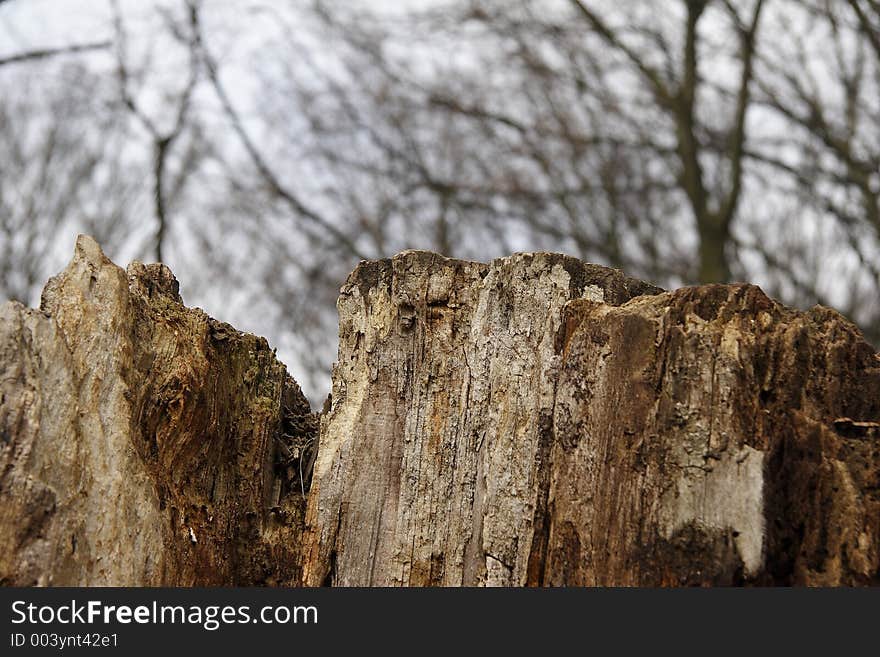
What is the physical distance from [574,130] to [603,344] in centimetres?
989

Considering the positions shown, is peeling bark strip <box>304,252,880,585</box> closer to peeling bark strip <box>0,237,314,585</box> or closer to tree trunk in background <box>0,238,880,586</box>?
tree trunk in background <box>0,238,880,586</box>

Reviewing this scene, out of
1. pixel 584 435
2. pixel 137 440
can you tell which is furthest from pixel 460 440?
pixel 137 440

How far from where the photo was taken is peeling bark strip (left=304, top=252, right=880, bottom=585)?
9.48 feet

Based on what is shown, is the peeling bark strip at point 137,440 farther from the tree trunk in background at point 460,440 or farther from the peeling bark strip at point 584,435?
the peeling bark strip at point 584,435

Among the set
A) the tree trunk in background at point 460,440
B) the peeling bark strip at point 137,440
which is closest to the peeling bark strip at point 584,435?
the tree trunk in background at point 460,440

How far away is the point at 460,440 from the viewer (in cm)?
332

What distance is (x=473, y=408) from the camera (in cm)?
334

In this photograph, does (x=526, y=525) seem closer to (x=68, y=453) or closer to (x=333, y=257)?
(x=68, y=453)

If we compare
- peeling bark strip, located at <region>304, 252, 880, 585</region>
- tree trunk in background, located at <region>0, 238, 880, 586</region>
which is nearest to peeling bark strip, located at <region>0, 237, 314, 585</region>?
tree trunk in background, located at <region>0, 238, 880, 586</region>

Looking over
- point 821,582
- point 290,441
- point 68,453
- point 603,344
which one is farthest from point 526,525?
point 68,453

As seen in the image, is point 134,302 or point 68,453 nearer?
point 68,453

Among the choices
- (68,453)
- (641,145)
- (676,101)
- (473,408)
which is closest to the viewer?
(68,453)

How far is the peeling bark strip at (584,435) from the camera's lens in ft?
9.48

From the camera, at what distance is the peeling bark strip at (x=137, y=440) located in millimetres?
2961
